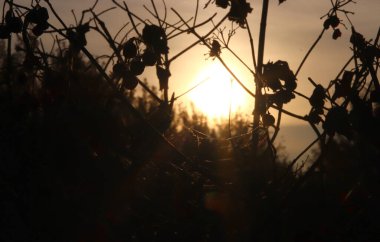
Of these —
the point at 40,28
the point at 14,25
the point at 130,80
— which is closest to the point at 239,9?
the point at 130,80

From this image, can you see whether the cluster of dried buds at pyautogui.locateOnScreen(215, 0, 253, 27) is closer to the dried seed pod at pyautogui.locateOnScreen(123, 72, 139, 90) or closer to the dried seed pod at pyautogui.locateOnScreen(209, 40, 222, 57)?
the dried seed pod at pyautogui.locateOnScreen(209, 40, 222, 57)

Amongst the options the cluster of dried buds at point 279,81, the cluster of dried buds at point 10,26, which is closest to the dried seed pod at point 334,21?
the cluster of dried buds at point 279,81

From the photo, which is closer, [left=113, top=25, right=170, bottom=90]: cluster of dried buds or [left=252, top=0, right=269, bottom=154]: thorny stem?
[left=113, top=25, right=170, bottom=90]: cluster of dried buds

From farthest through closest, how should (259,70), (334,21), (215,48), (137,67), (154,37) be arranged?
1. (334,21)
2. (215,48)
3. (259,70)
4. (137,67)
5. (154,37)

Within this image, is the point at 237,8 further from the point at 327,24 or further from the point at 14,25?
the point at 14,25

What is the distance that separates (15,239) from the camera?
304cm

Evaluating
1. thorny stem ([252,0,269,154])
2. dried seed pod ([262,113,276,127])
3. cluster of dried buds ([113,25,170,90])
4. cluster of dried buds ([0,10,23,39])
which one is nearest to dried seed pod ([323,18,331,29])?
thorny stem ([252,0,269,154])

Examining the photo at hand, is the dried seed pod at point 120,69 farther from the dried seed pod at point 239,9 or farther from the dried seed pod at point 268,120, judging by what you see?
the dried seed pod at point 268,120

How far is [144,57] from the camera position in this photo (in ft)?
7.63

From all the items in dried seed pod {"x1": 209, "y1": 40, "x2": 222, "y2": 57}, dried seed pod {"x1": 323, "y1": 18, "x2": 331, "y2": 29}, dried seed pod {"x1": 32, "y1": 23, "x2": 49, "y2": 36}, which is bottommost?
dried seed pod {"x1": 32, "y1": 23, "x2": 49, "y2": 36}

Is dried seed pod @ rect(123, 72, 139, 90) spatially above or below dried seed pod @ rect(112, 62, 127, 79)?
below

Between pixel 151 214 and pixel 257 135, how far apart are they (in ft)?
2.46

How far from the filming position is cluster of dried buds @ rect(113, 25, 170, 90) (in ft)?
7.39

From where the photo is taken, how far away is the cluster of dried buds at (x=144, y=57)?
7.39ft
